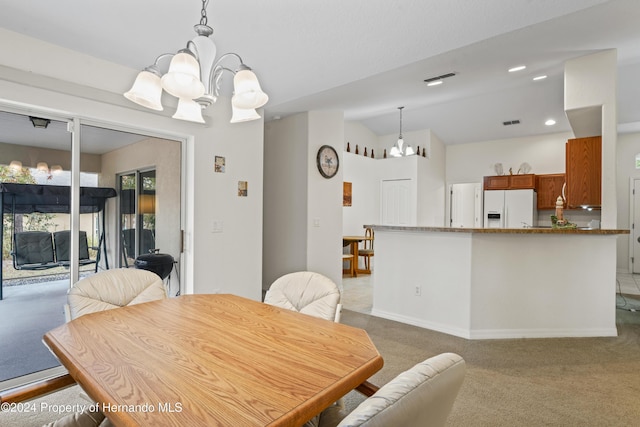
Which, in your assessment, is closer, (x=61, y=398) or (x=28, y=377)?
(x=61, y=398)

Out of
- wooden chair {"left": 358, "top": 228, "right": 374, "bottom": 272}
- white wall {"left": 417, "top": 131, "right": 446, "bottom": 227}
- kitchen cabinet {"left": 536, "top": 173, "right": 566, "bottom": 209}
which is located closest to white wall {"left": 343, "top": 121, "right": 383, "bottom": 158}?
white wall {"left": 417, "top": 131, "right": 446, "bottom": 227}

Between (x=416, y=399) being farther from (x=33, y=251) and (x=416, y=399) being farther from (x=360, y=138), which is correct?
(x=360, y=138)

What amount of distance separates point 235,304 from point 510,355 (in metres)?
2.34

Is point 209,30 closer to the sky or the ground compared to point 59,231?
closer to the sky

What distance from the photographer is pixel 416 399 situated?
67 cm

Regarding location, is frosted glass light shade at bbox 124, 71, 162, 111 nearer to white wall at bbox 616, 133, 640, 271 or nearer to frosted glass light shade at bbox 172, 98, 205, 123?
frosted glass light shade at bbox 172, 98, 205, 123

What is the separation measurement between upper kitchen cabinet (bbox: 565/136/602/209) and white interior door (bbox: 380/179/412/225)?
342 centimetres

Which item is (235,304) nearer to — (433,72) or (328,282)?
(328,282)

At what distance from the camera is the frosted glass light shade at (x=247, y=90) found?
4.88 ft

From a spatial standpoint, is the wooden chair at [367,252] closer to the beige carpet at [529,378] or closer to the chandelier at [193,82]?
the beige carpet at [529,378]

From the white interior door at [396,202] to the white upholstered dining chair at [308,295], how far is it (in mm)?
5523

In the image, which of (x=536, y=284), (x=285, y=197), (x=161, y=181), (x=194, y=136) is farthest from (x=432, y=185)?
(x=161, y=181)

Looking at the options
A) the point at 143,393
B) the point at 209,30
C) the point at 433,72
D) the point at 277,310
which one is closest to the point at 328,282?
the point at 277,310

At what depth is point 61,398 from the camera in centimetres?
212
